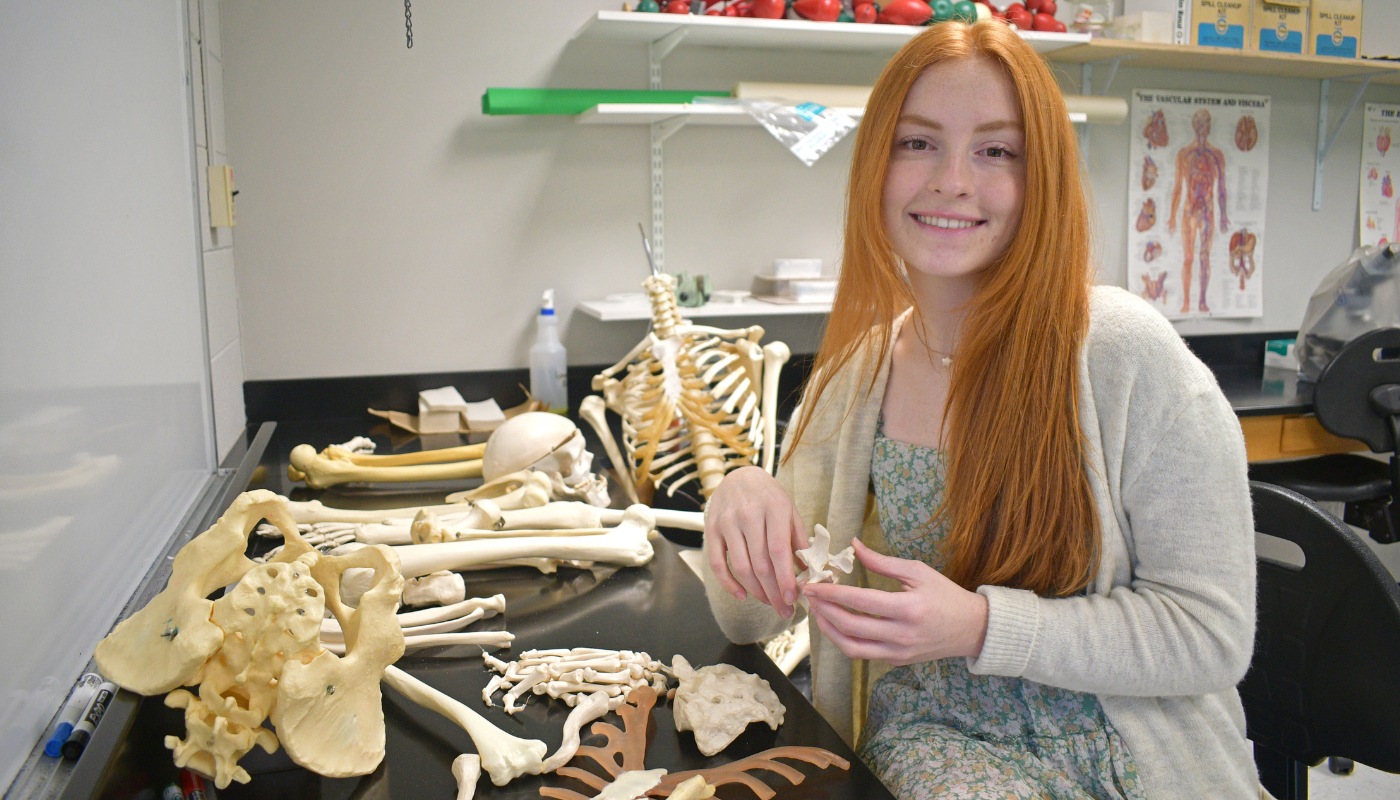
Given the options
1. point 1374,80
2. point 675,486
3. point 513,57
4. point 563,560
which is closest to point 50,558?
point 563,560

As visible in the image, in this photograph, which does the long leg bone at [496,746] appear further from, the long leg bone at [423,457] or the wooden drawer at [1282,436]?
the wooden drawer at [1282,436]

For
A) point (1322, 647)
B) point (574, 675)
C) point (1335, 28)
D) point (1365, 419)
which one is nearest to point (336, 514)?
point (574, 675)

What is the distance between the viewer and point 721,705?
2.74 ft

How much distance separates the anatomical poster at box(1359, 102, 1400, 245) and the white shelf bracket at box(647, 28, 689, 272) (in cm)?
259

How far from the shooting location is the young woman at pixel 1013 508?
863mm

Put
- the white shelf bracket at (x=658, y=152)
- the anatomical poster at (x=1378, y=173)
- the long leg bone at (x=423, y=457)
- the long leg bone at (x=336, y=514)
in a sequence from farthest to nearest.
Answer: the anatomical poster at (x=1378, y=173) → the white shelf bracket at (x=658, y=152) → the long leg bone at (x=423, y=457) → the long leg bone at (x=336, y=514)

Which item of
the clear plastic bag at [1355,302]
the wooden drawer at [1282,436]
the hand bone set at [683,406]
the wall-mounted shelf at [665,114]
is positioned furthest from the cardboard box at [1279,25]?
the hand bone set at [683,406]

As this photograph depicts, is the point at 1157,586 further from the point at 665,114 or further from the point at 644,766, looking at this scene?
the point at 665,114

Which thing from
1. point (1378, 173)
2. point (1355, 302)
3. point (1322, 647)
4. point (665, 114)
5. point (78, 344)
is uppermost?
point (665, 114)

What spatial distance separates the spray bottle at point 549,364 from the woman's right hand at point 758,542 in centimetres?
155

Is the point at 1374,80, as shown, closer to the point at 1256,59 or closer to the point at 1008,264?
the point at 1256,59

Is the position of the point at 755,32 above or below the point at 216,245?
above

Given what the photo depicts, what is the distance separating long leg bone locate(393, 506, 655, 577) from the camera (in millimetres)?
1145

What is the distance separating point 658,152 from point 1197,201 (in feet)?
6.16
